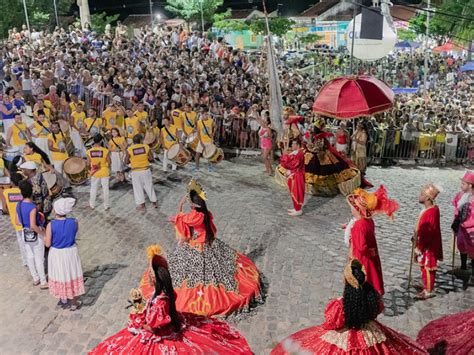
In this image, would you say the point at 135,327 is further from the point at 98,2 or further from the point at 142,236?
the point at 98,2

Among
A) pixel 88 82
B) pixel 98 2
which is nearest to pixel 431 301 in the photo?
pixel 88 82

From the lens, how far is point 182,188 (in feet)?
42.8

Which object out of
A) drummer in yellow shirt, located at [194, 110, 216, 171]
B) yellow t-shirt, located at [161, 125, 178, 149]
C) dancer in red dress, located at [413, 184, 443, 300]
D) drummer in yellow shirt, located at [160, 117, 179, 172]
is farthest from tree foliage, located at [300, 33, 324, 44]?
dancer in red dress, located at [413, 184, 443, 300]

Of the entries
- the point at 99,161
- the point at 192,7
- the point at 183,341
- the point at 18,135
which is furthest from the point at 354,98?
the point at 192,7

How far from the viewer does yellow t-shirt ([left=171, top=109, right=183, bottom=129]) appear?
46.4 feet

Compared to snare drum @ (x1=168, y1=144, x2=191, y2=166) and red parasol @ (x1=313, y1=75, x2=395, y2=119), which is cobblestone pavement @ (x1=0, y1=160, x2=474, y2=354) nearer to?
snare drum @ (x1=168, y1=144, x2=191, y2=166)

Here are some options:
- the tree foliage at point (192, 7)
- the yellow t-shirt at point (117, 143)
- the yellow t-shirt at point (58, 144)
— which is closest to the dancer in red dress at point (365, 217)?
the yellow t-shirt at point (117, 143)

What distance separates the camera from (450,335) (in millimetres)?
6016

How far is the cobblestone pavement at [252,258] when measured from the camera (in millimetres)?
7340

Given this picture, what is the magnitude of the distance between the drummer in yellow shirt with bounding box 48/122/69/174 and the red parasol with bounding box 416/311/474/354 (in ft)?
27.4

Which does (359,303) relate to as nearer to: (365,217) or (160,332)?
(160,332)

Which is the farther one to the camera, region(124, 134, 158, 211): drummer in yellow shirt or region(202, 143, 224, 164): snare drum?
region(202, 143, 224, 164): snare drum

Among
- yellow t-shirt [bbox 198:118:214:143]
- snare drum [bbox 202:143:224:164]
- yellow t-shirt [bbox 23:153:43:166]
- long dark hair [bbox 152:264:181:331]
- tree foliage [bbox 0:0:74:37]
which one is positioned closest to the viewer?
long dark hair [bbox 152:264:181:331]

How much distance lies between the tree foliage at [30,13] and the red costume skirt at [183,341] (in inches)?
1297
